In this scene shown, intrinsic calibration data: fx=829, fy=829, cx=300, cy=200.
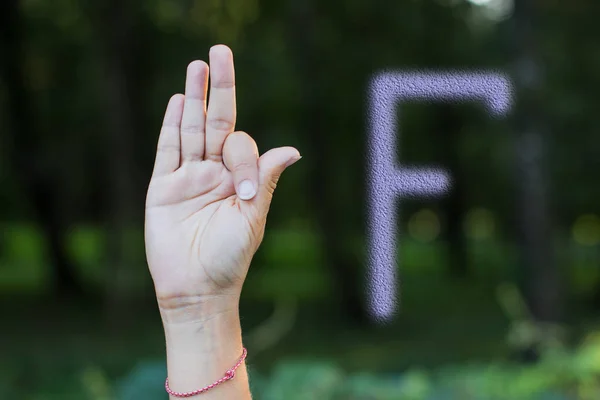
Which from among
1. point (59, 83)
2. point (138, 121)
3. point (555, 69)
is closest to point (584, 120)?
point (555, 69)

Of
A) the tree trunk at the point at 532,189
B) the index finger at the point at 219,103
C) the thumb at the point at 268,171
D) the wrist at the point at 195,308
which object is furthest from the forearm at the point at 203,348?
the tree trunk at the point at 532,189

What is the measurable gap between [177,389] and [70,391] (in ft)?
18.4

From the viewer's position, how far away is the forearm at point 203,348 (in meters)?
2.02

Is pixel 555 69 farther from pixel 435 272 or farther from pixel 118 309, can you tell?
pixel 435 272

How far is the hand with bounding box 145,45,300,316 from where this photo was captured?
202 cm

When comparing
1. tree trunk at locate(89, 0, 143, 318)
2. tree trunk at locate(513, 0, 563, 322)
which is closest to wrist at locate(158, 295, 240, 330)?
tree trunk at locate(513, 0, 563, 322)

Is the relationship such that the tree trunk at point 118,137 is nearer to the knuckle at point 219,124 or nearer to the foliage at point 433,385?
the foliage at point 433,385

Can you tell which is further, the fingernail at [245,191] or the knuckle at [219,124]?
the knuckle at [219,124]

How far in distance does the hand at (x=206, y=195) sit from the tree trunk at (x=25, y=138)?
13.8 m

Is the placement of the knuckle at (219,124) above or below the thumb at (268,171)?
above

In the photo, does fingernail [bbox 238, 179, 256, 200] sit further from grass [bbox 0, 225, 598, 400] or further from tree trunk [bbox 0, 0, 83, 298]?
tree trunk [bbox 0, 0, 83, 298]

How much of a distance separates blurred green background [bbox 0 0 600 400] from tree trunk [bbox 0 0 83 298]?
4 cm

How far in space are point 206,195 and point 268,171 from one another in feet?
0.65

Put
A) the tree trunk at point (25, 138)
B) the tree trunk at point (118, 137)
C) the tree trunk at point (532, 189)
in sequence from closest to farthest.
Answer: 1. the tree trunk at point (532, 189)
2. the tree trunk at point (118, 137)
3. the tree trunk at point (25, 138)
